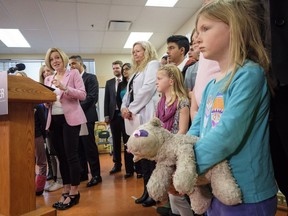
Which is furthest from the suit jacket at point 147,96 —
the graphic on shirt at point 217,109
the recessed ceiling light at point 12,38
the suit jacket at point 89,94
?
the recessed ceiling light at point 12,38

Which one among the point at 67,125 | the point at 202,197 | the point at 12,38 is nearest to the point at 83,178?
the point at 67,125

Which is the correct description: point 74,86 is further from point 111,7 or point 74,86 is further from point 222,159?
point 111,7

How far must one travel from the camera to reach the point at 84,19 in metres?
5.11

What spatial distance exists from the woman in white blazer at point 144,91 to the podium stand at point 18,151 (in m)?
1.07

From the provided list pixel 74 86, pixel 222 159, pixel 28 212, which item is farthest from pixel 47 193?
pixel 222 159

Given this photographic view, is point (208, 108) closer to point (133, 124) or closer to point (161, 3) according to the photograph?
point (133, 124)

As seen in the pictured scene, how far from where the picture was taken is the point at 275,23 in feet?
1.90

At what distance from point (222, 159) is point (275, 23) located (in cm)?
35

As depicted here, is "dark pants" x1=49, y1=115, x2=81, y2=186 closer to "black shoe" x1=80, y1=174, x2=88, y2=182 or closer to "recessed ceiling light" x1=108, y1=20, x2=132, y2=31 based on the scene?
"black shoe" x1=80, y1=174, x2=88, y2=182

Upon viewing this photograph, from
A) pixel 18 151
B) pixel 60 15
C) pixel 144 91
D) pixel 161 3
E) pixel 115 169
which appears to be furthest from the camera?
pixel 60 15

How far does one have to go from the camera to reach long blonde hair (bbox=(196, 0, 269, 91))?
74 centimetres

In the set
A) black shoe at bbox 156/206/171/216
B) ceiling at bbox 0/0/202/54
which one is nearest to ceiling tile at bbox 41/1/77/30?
ceiling at bbox 0/0/202/54

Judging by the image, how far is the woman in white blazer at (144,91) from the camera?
217cm

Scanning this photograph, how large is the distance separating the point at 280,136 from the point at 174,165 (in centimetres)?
28
